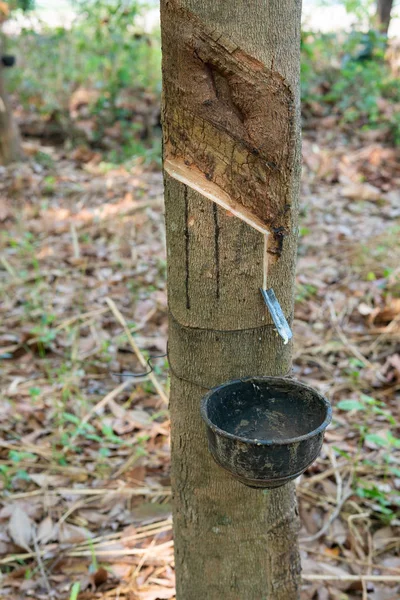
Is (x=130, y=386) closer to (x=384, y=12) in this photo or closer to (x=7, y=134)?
(x=7, y=134)

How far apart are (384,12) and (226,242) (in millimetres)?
8477

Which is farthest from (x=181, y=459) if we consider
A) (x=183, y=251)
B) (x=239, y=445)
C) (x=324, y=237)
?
(x=324, y=237)

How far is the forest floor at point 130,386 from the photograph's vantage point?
2.26 m

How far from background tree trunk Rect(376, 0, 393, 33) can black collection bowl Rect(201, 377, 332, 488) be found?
8.27 m

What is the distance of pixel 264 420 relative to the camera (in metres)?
1.50

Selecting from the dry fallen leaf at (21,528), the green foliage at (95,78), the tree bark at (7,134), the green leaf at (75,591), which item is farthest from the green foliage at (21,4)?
the green leaf at (75,591)

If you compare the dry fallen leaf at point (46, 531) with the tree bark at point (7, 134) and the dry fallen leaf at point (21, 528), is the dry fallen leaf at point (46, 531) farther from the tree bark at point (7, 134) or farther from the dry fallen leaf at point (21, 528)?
the tree bark at point (7, 134)

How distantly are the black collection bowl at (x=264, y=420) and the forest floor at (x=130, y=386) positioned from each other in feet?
3.12

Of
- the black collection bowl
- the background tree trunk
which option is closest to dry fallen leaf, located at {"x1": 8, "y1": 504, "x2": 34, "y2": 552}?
the black collection bowl

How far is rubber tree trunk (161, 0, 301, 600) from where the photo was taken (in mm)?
1276

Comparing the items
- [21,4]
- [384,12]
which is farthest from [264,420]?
[384,12]

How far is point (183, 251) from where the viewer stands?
1424 millimetres

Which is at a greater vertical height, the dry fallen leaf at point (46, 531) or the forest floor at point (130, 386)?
the forest floor at point (130, 386)

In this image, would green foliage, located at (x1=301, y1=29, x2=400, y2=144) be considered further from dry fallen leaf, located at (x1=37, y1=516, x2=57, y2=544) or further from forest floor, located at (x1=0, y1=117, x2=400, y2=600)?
dry fallen leaf, located at (x1=37, y1=516, x2=57, y2=544)
